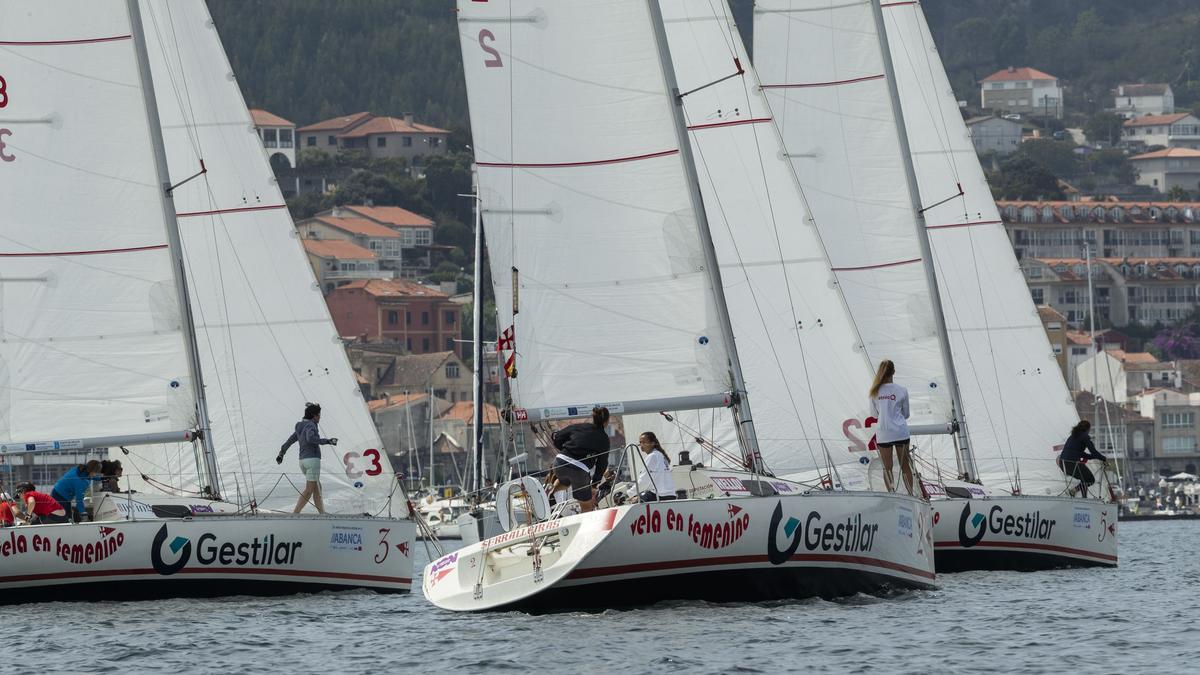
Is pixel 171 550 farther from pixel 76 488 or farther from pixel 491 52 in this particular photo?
pixel 491 52

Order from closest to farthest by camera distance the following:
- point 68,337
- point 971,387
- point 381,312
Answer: point 68,337
point 971,387
point 381,312

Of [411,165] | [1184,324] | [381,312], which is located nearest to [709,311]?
[381,312]

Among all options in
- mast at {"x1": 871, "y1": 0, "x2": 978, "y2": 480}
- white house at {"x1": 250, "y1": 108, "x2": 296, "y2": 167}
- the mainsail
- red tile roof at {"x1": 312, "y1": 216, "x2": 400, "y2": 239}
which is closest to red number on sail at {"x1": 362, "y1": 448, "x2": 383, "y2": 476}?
the mainsail

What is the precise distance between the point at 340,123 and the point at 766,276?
519 feet

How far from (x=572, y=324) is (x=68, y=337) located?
207 inches

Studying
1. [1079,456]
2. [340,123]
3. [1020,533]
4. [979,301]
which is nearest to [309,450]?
[1020,533]

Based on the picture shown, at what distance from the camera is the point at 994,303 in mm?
29156

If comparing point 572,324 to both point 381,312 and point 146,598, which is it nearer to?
point 146,598

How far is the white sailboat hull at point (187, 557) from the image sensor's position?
2036 centimetres

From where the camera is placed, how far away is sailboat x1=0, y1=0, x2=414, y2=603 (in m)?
22.2

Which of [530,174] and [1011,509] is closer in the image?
[530,174]

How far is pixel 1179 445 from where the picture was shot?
11525cm

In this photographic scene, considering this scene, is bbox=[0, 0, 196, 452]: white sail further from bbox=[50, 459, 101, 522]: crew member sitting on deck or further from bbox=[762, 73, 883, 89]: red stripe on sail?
bbox=[762, 73, 883, 89]: red stripe on sail

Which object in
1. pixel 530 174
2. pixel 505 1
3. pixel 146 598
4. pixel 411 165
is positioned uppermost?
pixel 411 165
